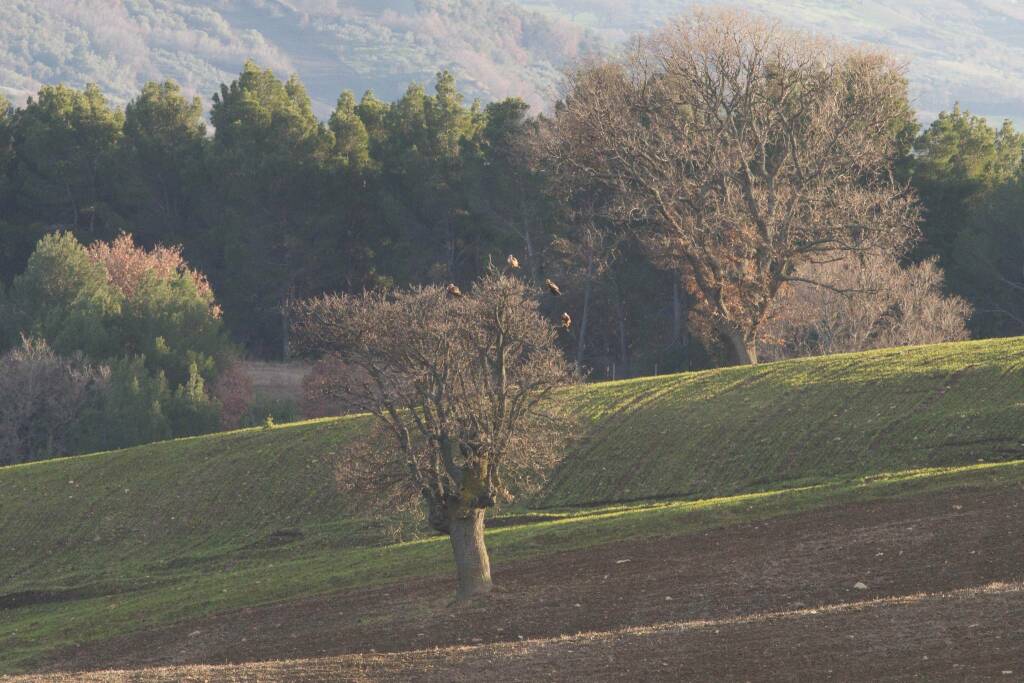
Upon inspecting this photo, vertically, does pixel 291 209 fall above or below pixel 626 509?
above

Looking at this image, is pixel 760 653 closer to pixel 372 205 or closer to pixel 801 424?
pixel 801 424

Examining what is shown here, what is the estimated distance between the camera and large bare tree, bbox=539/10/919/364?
7150 cm

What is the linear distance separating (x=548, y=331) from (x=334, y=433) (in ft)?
79.3

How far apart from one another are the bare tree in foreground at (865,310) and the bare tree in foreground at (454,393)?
42.6 meters

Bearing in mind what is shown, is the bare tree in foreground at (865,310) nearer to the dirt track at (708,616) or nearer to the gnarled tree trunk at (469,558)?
the dirt track at (708,616)

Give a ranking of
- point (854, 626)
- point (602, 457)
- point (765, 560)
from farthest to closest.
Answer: point (602, 457) → point (765, 560) → point (854, 626)

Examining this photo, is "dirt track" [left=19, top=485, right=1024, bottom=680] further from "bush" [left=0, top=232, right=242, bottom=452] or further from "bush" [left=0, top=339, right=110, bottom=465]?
"bush" [left=0, top=339, right=110, bottom=465]

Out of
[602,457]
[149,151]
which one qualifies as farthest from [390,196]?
[602,457]

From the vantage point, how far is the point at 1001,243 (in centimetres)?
9094

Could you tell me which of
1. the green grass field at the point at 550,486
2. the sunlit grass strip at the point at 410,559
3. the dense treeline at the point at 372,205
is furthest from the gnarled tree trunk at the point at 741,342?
the sunlit grass strip at the point at 410,559

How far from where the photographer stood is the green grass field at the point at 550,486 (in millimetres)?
40812

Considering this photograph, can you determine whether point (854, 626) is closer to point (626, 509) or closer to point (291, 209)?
point (626, 509)

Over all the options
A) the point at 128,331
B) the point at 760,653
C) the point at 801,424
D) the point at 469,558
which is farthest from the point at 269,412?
the point at 760,653

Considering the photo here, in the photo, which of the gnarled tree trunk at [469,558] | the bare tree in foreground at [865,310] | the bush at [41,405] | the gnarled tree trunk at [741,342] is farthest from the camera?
the bush at [41,405]
